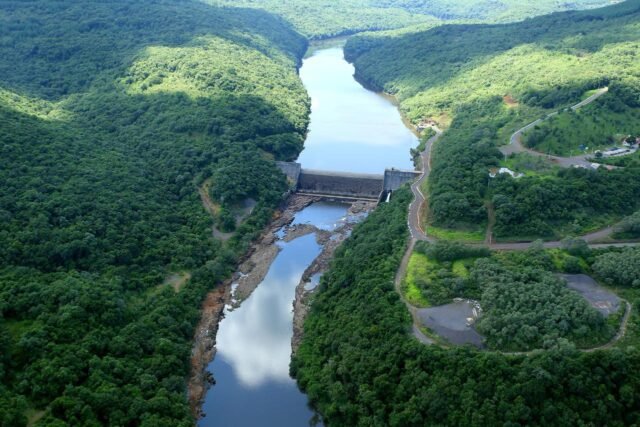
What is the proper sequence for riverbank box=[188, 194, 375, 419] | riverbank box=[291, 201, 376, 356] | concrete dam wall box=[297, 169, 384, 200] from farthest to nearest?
concrete dam wall box=[297, 169, 384, 200] < riverbank box=[291, 201, 376, 356] < riverbank box=[188, 194, 375, 419]

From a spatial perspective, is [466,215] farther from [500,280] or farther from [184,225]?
[184,225]

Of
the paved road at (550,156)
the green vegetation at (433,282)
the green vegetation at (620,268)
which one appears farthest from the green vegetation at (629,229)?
the green vegetation at (433,282)

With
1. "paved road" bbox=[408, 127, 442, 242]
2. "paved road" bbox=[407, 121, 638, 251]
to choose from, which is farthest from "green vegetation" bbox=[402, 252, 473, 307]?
"paved road" bbox=[408, 127, 442, 242]

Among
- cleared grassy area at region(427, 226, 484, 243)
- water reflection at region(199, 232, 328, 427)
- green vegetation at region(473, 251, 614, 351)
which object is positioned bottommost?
water reflection at region(199, 232, 328, 427)

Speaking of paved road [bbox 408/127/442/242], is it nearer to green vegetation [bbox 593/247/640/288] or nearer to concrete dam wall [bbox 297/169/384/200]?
concrete dam wall [bbox 297/169/384/200]

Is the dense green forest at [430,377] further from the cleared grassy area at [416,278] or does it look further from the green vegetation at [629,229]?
the green vegetation at [629,229]

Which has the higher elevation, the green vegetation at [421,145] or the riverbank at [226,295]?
the green vegetation at [421,145]

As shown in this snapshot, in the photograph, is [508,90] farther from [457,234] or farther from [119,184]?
[119,184]
